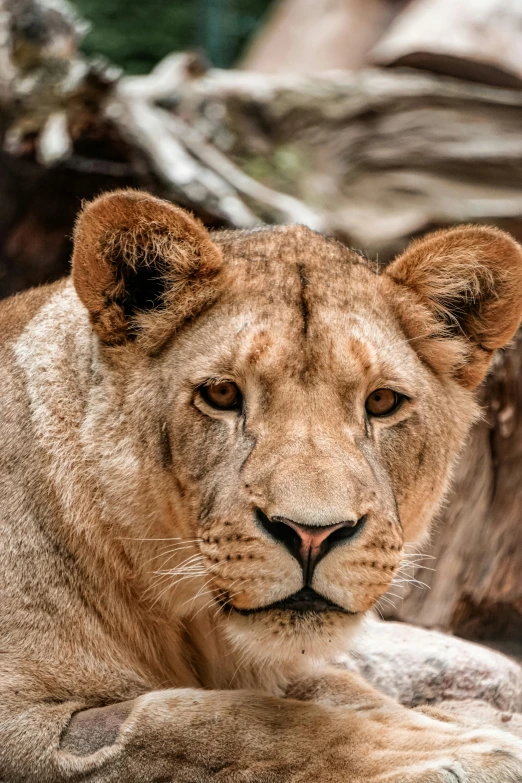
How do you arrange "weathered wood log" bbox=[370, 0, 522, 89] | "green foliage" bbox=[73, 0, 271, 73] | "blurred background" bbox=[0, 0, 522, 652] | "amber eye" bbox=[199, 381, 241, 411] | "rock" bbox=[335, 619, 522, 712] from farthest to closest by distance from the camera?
"green foliage" bbox=[73, 0, 271, 73], "weathered wood log" bbox=[370, 0, 522, 89], "blurred background" bbox=[0, 0, 522, 652], "rock" bbox=[335, 619, 522, 712], "amber eye" bbox=[199, 381, 241, 411]

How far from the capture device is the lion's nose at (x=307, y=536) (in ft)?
8.71

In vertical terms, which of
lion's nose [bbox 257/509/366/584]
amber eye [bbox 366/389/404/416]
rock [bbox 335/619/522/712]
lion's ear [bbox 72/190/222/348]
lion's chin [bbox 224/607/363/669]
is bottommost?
rock [bbox 335/619/522/712]

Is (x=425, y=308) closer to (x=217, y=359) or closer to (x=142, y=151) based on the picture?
(x=217, y=359)

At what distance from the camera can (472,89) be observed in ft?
31.3

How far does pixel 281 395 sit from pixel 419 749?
43.4 inches

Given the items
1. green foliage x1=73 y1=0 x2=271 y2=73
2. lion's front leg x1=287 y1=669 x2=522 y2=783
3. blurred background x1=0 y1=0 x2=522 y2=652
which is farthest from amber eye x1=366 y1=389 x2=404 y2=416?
green foliage x1=73 y1=0 x2=271 y2=73

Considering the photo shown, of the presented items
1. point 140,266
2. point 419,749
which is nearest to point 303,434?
point 140,266

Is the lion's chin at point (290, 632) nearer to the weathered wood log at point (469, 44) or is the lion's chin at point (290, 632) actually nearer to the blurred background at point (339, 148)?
the blurred background at point (339, 148)

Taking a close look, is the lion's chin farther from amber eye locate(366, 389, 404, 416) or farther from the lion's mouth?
amber eye locate(366, 389, 404, 416)

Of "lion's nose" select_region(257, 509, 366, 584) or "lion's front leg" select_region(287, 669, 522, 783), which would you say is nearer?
"lion's nose" select_region(257, 509, 366, 584)

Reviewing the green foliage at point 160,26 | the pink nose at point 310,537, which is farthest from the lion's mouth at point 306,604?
the green foliage at point 160,26

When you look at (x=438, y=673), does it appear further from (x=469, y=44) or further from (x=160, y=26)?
(x=160, y=26)

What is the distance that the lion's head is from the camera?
2.80 metres

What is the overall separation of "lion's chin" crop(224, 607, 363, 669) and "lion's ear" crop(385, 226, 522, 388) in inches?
44.2
